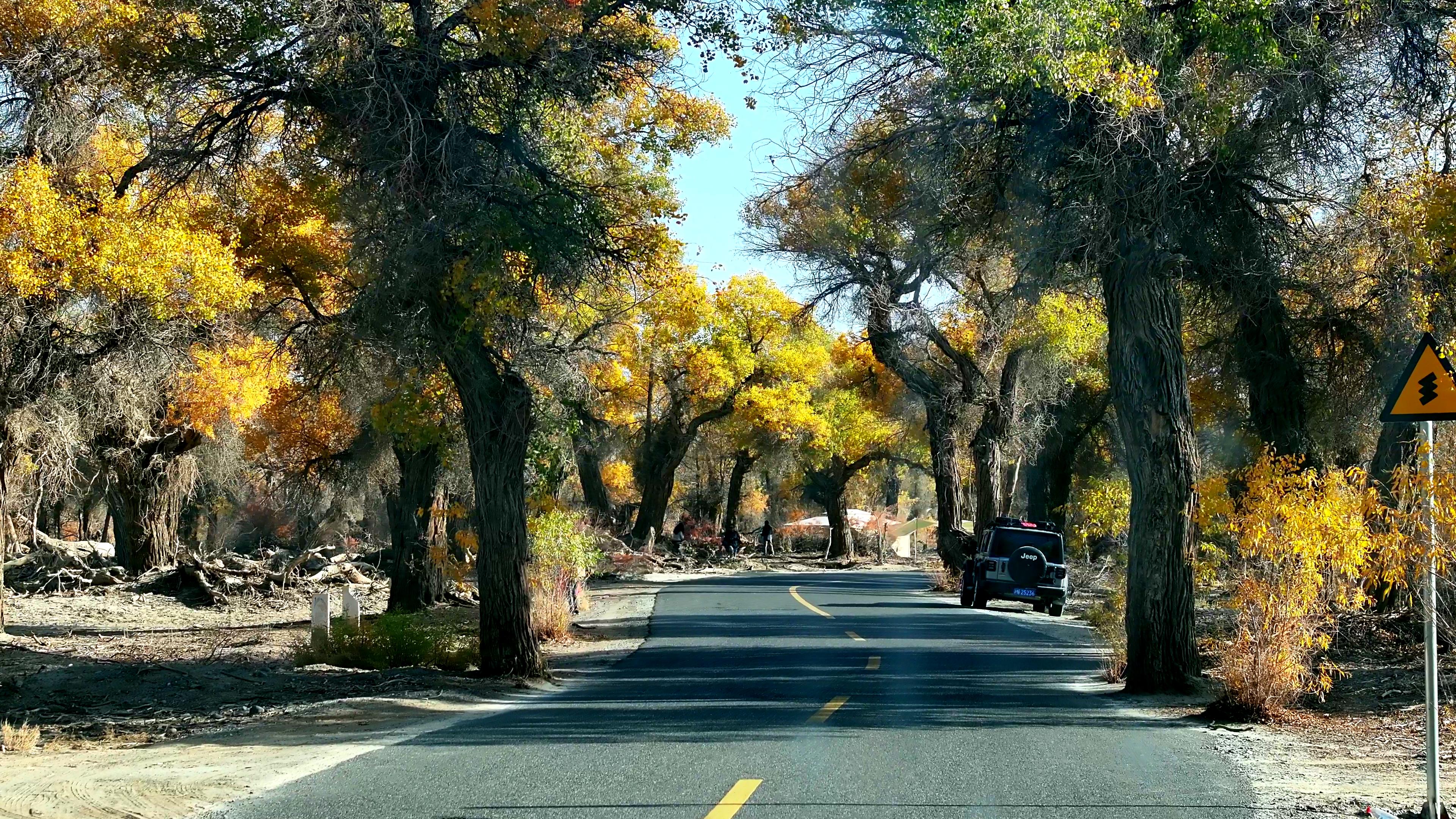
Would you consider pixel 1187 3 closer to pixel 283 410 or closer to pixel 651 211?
pixel 651 211

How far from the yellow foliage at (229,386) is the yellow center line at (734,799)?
1657 centimetres

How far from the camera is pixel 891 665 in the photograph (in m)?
17.8

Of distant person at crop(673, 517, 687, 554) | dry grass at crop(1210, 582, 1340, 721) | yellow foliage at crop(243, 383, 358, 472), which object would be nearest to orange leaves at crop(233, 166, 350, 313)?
yellow foliage at crop(243, 383, 358, 472)

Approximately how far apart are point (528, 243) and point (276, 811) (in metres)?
8.42

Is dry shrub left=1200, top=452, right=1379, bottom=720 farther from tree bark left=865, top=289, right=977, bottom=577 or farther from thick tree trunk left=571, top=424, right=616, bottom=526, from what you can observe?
thick tree trunk left=571, top=424, right=616, bottom=526

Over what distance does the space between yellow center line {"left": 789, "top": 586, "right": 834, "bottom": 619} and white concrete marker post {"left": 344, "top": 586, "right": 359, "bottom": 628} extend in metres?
10.2

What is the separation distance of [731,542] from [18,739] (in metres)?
47.9

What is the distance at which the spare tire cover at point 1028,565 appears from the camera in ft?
96.0

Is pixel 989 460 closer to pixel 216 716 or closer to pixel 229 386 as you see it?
pixel 229 386

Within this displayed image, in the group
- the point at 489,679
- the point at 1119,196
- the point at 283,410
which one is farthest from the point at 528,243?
the point at 283,410

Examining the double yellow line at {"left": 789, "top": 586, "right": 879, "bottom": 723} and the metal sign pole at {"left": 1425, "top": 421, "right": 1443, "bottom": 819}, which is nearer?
the metal sign pole at {"left": 1425, "top": 421, "right": 1443, "bottom": 819}

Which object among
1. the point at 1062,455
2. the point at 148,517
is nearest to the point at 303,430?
the point at 148,517

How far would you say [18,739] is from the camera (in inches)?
433

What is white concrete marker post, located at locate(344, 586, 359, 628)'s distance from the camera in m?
19.2
